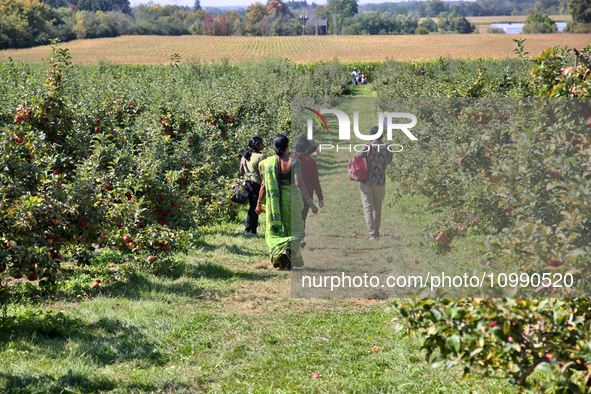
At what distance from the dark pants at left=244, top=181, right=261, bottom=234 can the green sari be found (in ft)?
5.81

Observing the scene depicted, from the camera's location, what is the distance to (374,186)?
4.35m

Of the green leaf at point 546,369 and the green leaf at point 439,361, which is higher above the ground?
the green leaf at point 546,369

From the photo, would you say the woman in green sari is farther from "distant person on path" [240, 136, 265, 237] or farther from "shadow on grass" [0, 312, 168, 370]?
"shadow on grass" [0, 312, 168, 370]

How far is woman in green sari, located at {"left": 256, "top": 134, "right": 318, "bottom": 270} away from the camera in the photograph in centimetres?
546

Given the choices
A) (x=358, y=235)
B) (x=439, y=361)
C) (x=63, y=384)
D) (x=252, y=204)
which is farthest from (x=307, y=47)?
(x=439, y=361)

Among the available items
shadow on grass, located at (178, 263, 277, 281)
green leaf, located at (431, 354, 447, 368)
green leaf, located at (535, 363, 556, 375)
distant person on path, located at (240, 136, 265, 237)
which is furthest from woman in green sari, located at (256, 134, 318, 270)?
green leaf, located at (535, 363, 556, 375)

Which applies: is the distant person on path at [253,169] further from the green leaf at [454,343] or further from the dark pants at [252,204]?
the green leaf at [454,343]

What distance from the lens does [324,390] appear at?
3.19 meters

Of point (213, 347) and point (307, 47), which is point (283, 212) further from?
point (307, 47)

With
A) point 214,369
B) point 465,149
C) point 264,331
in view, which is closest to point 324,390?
point 214,369

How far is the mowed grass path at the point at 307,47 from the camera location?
161 ft

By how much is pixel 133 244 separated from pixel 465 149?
141 inches

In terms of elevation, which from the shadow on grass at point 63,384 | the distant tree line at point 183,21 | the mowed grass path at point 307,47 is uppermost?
the distant tree line at point 183,21

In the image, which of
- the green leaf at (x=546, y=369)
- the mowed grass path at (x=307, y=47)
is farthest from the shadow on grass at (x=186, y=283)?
the mowed grass path at (x=307, y=47)
